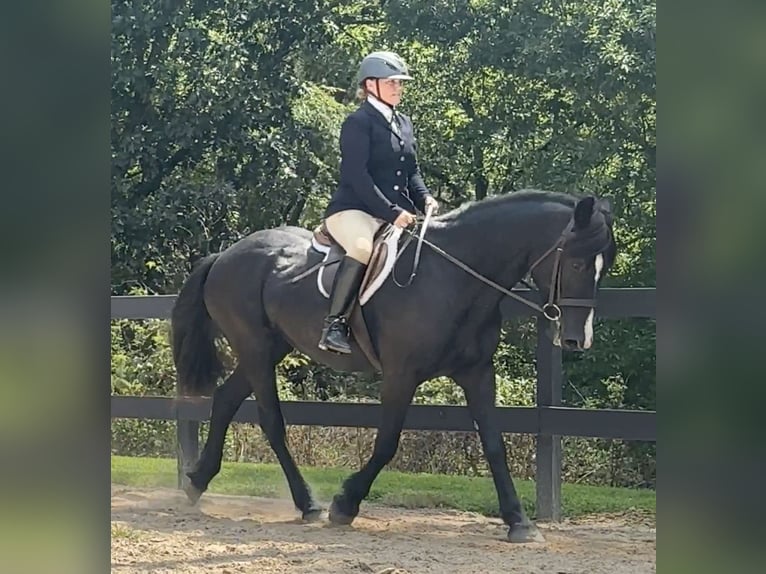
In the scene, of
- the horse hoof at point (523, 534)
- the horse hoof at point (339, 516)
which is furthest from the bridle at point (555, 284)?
the horse hoof at point (339, 516)

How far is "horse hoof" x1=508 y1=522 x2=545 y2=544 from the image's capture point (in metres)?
5.95

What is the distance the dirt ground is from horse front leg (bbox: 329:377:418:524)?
99 millimetres

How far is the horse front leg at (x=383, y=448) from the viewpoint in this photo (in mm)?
6359

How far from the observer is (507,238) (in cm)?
611

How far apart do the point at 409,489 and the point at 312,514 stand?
5.02ft

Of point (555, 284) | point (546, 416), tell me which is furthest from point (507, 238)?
point (546, 416)

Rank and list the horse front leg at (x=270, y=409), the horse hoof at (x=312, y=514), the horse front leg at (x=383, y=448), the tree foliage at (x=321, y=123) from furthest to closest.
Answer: the tree foliage at (x=321, y=123) < the horse front leg at (x=270, y=409) < the horse hoof at (x=312, y=514) < the horse front leg at (x=383, y=448)

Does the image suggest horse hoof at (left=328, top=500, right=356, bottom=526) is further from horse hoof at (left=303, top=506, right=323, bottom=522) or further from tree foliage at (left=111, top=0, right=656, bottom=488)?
tree foliage at (left=111, top=0, right=656, bottom=488)

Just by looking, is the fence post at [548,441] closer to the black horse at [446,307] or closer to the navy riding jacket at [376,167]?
the black horse at [446,307]

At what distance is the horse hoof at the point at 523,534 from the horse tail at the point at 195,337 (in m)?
2.46

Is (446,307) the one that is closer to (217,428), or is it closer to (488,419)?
(488,419)

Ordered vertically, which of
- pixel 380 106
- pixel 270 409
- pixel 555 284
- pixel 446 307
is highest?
pixel 380 106
